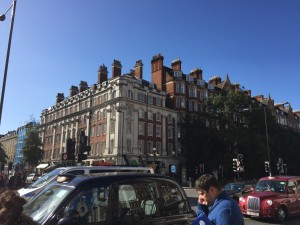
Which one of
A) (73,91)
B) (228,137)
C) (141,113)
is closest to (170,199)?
(228,137)

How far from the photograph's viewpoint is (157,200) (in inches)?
199

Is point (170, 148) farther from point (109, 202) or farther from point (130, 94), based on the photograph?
point (109, 202)

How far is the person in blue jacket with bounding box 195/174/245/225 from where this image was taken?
3227 millimetres

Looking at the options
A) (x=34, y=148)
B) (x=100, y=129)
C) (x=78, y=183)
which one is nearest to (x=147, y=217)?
(x=78, y=183)

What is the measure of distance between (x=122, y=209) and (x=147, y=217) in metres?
0.47

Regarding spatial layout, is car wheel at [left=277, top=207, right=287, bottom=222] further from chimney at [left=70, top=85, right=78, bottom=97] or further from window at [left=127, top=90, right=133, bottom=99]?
chimney at [left=70, top=85, right=78, bottom=97]

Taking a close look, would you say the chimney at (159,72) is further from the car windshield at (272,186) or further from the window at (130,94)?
the car windshield at (272,186)

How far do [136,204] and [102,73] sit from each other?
5609 centimetres

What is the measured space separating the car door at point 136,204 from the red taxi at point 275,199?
27.6ft

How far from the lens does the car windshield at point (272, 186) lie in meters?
12.7

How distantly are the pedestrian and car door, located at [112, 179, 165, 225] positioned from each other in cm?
180

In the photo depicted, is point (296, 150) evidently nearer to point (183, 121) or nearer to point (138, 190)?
point (183, 121)

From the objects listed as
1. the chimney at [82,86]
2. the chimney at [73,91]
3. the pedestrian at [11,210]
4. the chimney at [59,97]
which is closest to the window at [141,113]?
the chimney at [82,86]

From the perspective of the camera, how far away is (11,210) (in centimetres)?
271
